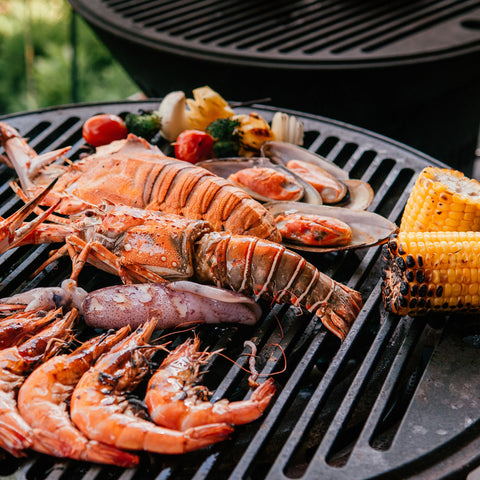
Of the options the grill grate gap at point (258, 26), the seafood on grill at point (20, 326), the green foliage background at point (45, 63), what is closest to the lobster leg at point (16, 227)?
the seafood on grill at point (20, 326)

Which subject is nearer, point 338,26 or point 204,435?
point 204,435

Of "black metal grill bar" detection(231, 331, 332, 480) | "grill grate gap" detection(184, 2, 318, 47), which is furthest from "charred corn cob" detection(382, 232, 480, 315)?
"grill grate gap" detection(184, 2, 318, 47)

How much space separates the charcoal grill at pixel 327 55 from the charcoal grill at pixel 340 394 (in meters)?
1.16

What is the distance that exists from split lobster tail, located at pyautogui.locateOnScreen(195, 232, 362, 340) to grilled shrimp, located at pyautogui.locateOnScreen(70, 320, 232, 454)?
2.47 ft

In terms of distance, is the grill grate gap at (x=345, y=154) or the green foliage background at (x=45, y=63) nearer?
the grill grate gap at (x=345, y=154)

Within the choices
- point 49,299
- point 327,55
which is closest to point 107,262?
point 49,299

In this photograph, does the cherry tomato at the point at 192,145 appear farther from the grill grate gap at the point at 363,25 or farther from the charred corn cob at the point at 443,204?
the charred corn cob at the point at 443,204

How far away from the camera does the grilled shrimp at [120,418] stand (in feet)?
7.50

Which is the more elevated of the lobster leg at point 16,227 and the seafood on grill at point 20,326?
the lobster leg at point 16,227

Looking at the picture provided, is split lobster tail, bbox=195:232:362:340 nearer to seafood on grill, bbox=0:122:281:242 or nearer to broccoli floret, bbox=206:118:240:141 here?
seafood on grill, bbox=0:122:281:242

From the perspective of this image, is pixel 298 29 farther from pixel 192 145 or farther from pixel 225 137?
pixel 192 145

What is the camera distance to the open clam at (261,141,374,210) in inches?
145

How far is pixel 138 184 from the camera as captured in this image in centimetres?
364

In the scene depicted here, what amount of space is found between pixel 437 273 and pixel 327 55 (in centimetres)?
231
